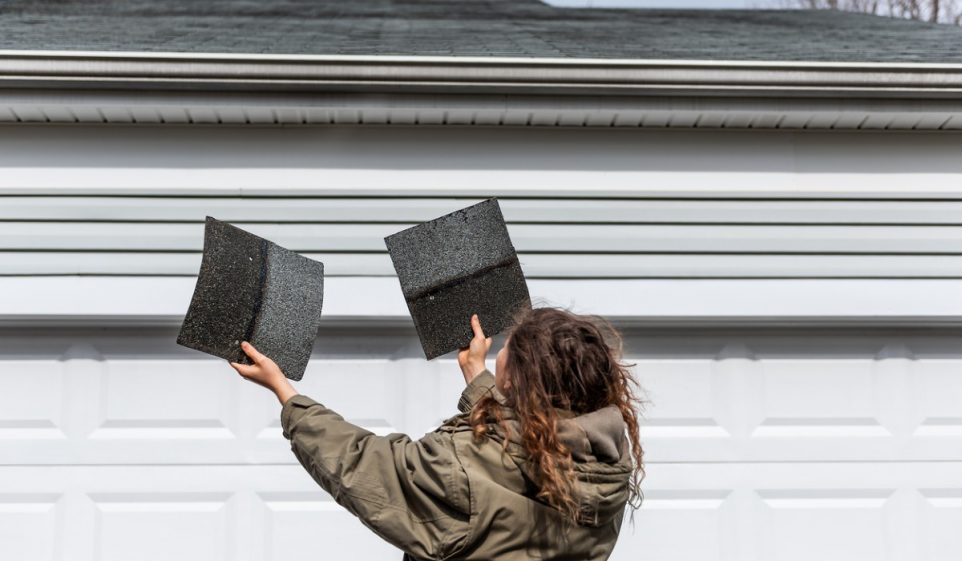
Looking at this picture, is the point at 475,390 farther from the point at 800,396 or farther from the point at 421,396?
the point at 800,396

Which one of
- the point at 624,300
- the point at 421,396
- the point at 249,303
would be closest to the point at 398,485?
the point at 249,303

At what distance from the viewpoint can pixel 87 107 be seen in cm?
381

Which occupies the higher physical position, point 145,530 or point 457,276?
point 457,276

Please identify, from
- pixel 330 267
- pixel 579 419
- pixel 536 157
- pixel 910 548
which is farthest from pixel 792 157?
pixel 579 419

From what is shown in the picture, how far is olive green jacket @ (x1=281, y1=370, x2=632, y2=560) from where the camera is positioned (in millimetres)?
1953

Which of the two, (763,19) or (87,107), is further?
(763,19)

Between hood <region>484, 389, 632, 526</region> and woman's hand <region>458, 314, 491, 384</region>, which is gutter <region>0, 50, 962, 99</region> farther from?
hood <region>484, 389, 632, 526</region>

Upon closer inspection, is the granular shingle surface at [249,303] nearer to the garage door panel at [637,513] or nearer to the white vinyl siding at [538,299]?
the white vinyl siding at [538,299]

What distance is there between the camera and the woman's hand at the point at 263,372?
209 centimetres

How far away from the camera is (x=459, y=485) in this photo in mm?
1943

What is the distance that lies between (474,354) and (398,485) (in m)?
0.44

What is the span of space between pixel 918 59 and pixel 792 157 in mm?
688

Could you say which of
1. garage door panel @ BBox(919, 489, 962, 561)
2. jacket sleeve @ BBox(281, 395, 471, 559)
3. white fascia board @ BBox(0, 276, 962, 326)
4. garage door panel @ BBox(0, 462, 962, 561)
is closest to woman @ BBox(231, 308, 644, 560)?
jacket sleeve @ BBox(281, 395, 471, 559)

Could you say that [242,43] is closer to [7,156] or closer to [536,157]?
[7,156]
